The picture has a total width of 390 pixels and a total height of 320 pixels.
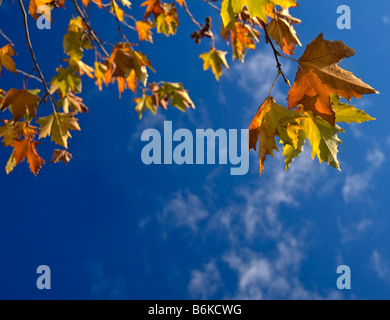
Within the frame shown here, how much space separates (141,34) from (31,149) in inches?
66.7

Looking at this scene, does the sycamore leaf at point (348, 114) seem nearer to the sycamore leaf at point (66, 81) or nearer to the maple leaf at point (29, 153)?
the maple leaf at point (29, 153)

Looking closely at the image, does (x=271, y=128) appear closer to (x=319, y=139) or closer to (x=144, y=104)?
(x=319, y=139)

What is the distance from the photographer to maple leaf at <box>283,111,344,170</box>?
1.15 metres

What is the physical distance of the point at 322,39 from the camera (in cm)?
103

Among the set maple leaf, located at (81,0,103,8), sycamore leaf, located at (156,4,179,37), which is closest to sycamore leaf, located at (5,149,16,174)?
maple leaf, located at (81,0,103,8)

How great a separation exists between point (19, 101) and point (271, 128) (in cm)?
146

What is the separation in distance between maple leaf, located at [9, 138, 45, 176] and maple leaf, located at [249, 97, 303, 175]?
5.16 ft

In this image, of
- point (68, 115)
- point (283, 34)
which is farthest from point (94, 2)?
point (283, 34)

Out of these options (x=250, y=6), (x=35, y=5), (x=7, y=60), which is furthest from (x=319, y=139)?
(x=7, y=60)

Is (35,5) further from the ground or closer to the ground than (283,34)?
further from the ground

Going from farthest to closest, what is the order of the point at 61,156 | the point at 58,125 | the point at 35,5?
the point at 61,156
the point at 58,125
the point at 35,5

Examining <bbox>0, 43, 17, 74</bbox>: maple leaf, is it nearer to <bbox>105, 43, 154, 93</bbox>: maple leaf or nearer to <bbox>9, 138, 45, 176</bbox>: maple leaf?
<bbox>9, 138, 45, 176</bbox>: maple leaf

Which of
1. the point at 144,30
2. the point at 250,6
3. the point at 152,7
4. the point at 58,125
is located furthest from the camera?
the point at 144,30

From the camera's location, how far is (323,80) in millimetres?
1052
